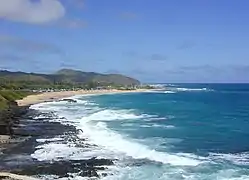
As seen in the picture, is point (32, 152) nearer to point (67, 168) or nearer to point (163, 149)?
point (67, 168)

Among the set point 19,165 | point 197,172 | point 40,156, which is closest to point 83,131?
point 40,156

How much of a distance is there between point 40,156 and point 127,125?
77.5ft

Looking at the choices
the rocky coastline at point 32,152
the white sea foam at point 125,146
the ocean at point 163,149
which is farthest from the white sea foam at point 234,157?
the rocky coastline at point 32,152

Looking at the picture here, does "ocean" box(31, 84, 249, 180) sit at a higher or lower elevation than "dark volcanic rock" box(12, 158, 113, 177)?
higher

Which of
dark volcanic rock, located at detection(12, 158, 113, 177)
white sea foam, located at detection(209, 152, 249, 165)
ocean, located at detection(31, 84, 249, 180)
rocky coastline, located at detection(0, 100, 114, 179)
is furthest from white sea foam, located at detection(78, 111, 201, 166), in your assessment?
dark volcanic rock, located at detection(12, 158, 113, 177)

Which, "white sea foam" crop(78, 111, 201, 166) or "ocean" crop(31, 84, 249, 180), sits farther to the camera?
"white sea foam" crop(78, 111, 201, 166)

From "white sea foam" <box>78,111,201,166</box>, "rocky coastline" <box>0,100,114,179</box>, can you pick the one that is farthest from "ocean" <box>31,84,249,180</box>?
"rocky coastline" <box>0,100,114,179</box>

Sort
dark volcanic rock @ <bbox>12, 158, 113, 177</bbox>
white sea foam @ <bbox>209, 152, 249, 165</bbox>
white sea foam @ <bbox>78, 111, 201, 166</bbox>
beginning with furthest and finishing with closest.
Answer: white sea foam @ <bbox>78, 111, 201, 166</bbox> < white sea foam @ <bbox>209, 152, 249, 165</bbox> < dark volcanic rock @ <bbox>12, 158, 113, 177</bbox>

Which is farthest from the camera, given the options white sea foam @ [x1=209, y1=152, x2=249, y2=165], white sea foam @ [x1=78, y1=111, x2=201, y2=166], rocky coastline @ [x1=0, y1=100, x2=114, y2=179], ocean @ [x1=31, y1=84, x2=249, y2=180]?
white sea foam @ [x1=78, y1=111, x2=201, y2=166]

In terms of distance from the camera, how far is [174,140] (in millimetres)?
46000

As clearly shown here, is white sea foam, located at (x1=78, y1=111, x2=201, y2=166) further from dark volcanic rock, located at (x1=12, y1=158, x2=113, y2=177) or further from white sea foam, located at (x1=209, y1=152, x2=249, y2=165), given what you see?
dark volcanic rock, located at (x1=12, y1=158, x2=113, y2=177)

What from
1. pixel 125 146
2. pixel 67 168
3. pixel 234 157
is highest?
pixel 125 146

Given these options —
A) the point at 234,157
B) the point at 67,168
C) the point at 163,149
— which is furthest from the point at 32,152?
the point at 234,157

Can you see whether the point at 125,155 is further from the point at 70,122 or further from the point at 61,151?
the point at 70,122
